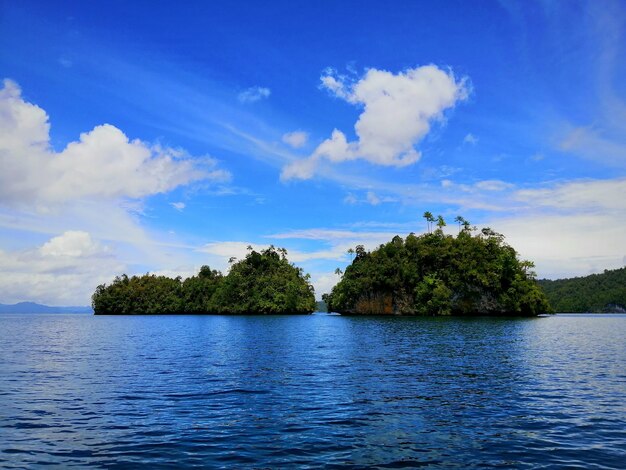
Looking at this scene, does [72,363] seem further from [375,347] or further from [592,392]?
[592,392]

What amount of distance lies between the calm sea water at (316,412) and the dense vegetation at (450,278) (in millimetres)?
103454

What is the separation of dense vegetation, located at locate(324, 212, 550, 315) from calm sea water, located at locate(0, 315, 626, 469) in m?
103

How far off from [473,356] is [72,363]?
34.5m

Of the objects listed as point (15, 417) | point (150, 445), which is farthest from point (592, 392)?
point (15, 417)

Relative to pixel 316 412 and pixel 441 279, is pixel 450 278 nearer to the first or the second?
pixel 441 279

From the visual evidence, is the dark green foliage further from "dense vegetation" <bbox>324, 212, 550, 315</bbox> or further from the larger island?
"dense vegetation" <bbox>324, 212, 550, 315</bbox>

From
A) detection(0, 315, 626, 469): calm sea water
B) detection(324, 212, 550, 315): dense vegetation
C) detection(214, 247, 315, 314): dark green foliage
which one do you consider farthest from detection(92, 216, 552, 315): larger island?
detection(0, 315, 626, 469): calm sea water

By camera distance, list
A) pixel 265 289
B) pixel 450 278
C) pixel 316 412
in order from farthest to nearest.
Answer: pixel 265 289 < pixel 450 278 < pixel 316 412

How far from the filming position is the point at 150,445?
1592 cm

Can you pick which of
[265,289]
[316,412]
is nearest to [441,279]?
[265,289]

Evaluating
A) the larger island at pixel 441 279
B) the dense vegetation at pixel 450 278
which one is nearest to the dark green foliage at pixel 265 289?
the larger island at pixel 441 279

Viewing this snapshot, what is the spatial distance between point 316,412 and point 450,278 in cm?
12805

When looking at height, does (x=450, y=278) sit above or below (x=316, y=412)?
above

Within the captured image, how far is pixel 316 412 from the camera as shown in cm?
2072
